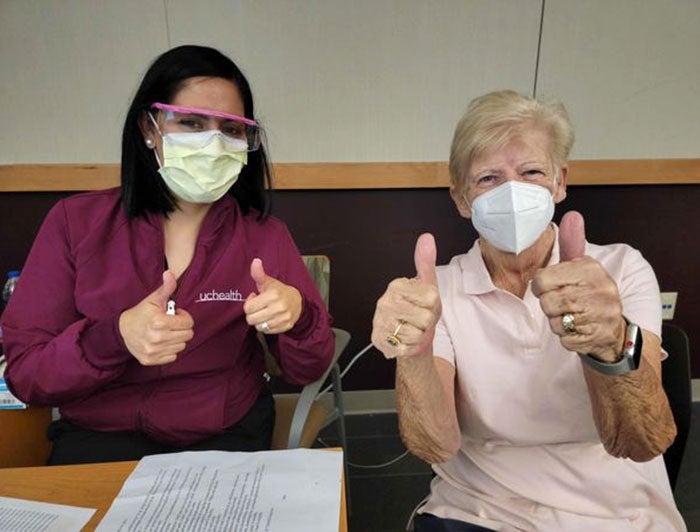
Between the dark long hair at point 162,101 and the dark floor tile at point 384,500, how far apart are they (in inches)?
47.2

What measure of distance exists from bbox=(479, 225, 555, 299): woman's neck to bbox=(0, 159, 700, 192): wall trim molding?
3.30 ft

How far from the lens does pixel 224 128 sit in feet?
3.61

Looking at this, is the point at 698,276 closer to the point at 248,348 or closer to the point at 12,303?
the point at 248,348

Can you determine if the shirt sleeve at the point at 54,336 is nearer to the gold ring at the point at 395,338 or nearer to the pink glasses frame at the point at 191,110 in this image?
the pink glasses frame at the point at 191,110

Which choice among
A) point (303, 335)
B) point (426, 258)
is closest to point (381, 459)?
point (303, 335)

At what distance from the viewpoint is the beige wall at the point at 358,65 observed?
1790mm

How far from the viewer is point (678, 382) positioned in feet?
3.20

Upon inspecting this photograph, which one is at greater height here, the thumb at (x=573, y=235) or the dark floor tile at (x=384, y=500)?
the thumb at (x=573, y=235)

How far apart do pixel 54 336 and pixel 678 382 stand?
1359 mm

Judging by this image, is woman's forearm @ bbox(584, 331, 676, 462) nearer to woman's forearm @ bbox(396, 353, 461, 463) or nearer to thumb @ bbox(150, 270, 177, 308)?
woman's forearm @ bbox(396, 353, 461, 463)

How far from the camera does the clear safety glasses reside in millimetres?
1043

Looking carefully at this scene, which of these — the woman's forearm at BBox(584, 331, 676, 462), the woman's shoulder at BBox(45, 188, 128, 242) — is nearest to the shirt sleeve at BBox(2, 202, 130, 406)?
the woman's shoulder at BBox(45, 188, 128, 242)

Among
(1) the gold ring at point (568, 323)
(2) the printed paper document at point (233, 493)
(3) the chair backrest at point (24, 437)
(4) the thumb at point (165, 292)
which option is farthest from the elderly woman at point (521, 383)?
(3) the chair backrest at point (24, 437)

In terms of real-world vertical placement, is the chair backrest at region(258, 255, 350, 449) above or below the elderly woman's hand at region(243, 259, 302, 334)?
below
